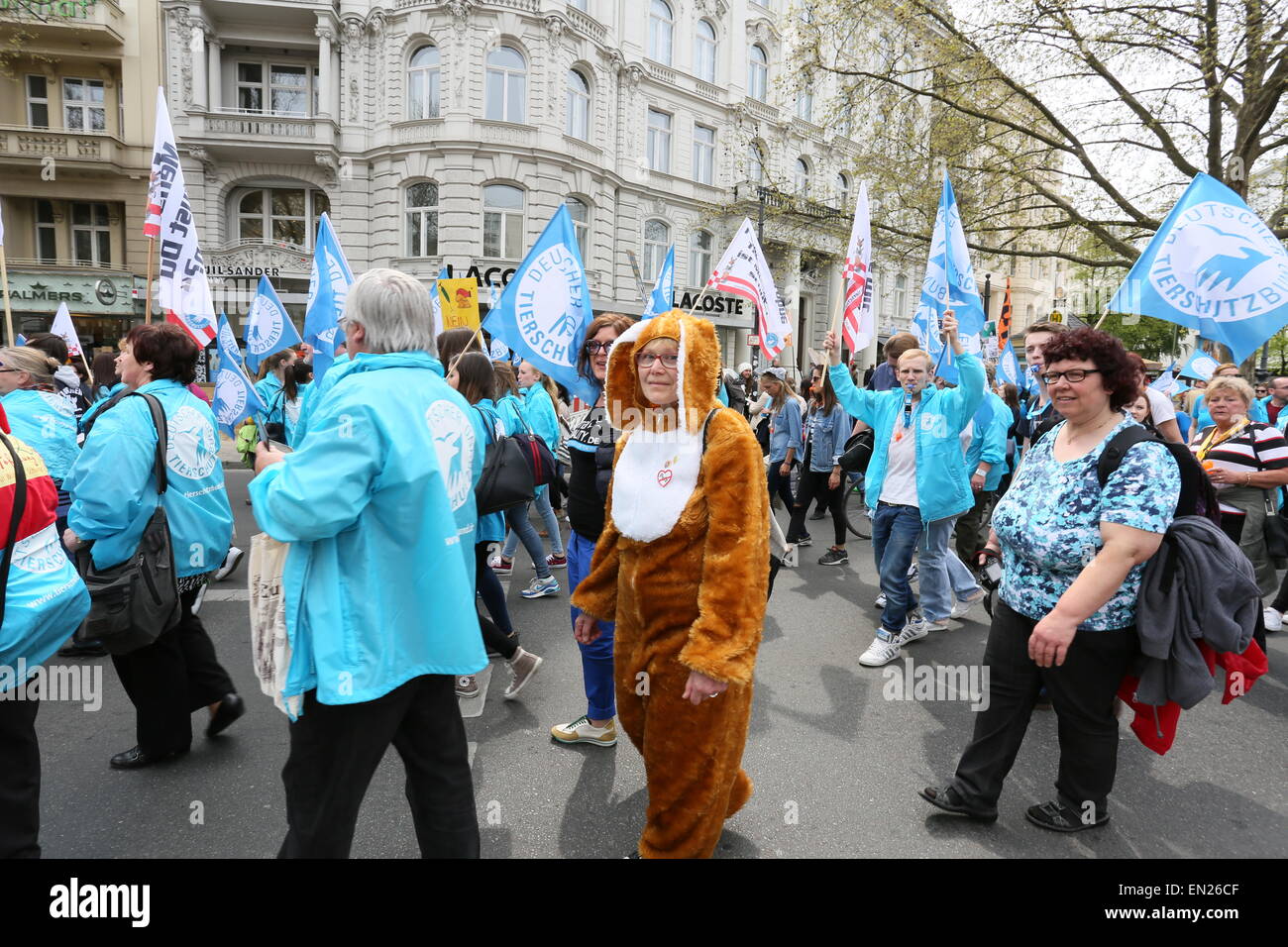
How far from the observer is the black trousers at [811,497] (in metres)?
7.59

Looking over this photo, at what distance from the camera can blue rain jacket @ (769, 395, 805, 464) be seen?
8125 millimetres

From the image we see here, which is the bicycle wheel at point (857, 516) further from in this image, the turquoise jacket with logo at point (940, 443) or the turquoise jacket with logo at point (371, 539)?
the turquoise jacket with logo at point (371, 539)

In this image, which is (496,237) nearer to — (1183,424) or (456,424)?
(1183,424)

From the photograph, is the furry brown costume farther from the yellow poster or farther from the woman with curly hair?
the yellow poster

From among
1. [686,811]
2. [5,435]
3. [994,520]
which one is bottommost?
[686,811]

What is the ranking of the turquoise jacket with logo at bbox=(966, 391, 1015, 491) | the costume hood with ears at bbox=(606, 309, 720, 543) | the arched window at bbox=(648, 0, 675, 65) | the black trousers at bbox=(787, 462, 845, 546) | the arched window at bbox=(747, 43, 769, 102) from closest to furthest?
the costume hood with ears at bbox=(606, 309, 720, 543) < the turquoise jacket with logo at bbox=(966, 391, 1015, 491) < the black trousers at bbox=(787, 462, 845, 546) < the arched window at bbox=(648, 0, 675, 65) < the arched window at bbox=(747, 43, 769, 102)

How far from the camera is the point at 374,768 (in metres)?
2.03

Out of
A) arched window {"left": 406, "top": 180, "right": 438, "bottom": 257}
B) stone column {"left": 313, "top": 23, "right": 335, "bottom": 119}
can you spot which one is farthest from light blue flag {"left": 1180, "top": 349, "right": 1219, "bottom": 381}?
stone column {"left": 313, "top": 23, "right": 335, "bottom": 119}

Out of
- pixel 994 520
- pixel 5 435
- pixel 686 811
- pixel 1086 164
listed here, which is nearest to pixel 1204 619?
pixel 994 520

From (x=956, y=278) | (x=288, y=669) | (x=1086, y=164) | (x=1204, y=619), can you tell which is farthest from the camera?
(x=1086, y=164)

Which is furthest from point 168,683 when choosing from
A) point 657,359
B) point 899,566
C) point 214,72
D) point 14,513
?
point 214,72

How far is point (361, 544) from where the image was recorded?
194 cm

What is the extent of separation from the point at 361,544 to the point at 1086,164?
13608mm

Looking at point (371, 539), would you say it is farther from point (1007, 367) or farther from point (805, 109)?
point (805, 109)
